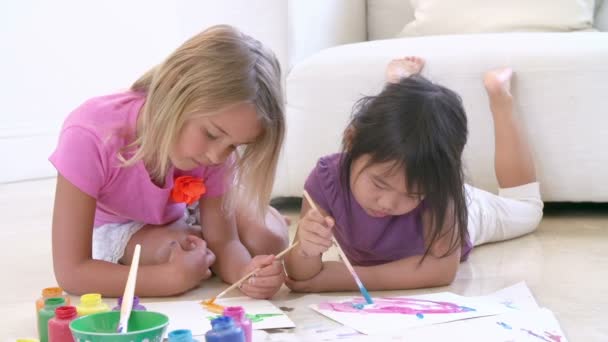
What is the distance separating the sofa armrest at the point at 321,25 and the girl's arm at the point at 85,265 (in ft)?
2.42

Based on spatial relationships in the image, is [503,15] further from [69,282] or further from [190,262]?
[69,282]

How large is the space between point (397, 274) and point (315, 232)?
190 mm

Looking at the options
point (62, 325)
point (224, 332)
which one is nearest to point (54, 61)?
point (62, 325)

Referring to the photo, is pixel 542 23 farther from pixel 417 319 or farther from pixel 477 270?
pixel 417 319

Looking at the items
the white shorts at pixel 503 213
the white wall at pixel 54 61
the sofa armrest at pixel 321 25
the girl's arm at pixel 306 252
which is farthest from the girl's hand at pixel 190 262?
the white wall at pixel 54 61

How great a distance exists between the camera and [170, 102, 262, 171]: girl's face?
1.22 metres

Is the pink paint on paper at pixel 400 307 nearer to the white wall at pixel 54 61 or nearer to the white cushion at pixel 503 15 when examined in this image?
the white cushion at pixel 503 15

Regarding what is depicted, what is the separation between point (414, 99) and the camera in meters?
1.27

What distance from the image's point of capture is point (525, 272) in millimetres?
1477

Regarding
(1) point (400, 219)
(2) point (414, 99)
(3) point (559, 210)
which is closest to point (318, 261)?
(1) point (400, 219)

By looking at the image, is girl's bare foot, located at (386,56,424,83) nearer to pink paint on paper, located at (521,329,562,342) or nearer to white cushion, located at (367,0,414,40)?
white cushion, located at (367,0,414,40)

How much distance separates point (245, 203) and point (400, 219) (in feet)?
0.85

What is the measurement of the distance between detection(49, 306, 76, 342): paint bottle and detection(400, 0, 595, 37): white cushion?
4.50 ft

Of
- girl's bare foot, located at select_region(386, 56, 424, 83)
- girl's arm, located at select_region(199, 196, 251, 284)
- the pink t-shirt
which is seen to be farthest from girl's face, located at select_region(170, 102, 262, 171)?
girl's bare foot, located at select_region(386, 56, 424, 83)
